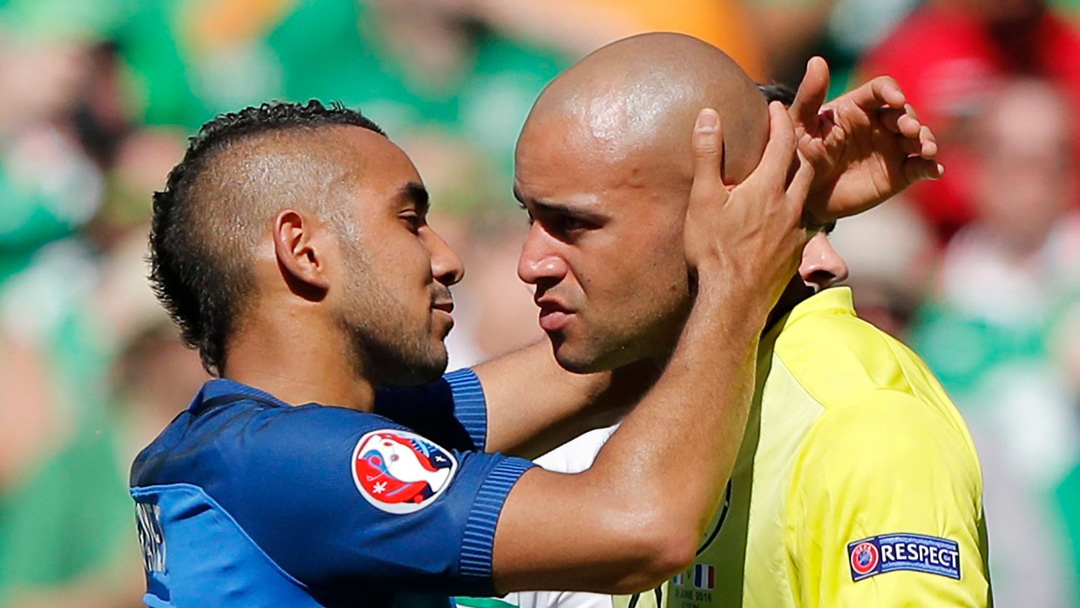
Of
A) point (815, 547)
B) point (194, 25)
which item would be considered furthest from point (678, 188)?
point (194, 25)

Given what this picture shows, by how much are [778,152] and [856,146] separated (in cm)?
22

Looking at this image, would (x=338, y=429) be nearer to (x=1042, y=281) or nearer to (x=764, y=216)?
(x=764, y=216)

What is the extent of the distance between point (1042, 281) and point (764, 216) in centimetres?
343

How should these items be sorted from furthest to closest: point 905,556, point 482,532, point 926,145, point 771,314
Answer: point 771,314 → point 926,145 → point 482,532 → point 905,556

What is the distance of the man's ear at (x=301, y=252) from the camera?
283cm

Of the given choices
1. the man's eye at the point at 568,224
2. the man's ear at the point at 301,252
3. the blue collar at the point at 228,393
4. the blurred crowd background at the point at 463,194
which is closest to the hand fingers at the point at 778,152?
the man's eye at the point at 568,224

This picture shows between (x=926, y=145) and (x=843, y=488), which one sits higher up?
(x=926, y=145)

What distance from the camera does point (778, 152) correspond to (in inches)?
102

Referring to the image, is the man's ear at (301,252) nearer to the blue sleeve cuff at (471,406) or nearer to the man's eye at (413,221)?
the man's eye at (413,221)

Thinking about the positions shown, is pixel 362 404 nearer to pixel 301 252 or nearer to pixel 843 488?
pixel 301 252

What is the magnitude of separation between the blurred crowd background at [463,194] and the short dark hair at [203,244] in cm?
259

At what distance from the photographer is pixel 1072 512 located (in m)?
5.52

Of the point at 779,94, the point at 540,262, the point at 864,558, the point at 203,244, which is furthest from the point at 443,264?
the point at 779,94

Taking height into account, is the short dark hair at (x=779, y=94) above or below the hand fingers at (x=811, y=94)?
above
